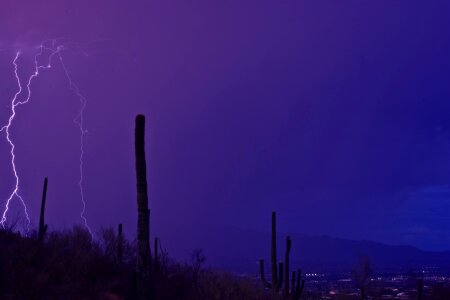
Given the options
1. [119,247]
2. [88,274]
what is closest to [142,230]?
[88,274]

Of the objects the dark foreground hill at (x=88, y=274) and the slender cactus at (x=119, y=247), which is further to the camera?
the slender cactus at (x=119, y=247)

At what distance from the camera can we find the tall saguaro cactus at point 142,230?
15859mm

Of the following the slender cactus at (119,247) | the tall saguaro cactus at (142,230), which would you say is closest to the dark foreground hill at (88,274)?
the slender cactus at (119,247)

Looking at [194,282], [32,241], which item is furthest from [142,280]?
[194,282]

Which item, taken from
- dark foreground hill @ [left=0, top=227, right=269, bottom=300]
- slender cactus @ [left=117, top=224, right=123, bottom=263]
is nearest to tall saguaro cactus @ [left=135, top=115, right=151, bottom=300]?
dark foreground hill @ [left=0, top=227, right=269, bottom=300]

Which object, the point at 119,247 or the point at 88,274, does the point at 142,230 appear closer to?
the point at 88,274

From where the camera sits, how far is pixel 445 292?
159 ft

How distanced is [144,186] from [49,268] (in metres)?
3.58

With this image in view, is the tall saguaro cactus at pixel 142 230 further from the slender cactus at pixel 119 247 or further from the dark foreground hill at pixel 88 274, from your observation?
the slender cactus at pixel 119 247

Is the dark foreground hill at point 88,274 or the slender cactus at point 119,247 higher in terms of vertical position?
the slender cactus at point 119,247

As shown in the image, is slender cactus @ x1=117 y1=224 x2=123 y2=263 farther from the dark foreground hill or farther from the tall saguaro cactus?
the tall saguaro cactus

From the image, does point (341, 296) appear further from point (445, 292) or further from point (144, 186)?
point (144, 186)

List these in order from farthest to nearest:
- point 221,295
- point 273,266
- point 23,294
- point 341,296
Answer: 1. point 341,296
2. point 273,266
3. point 221,295
4. point 23,294

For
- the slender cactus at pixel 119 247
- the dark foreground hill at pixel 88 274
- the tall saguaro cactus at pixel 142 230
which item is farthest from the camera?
the slender cactus at pixel 119 247
